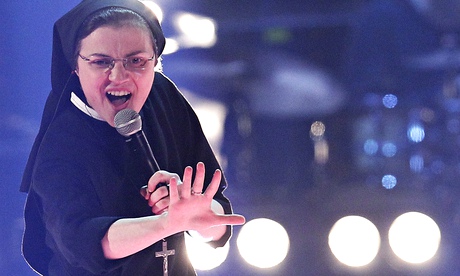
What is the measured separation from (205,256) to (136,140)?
1.12 metres

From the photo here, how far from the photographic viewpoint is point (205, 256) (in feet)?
8.16

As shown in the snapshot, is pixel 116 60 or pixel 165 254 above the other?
pixel 116 60

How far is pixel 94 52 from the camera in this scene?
157 cm

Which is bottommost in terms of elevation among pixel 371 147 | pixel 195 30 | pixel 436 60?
pixel 371 147

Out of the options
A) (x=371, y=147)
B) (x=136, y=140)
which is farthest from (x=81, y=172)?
(x=371, y=147)

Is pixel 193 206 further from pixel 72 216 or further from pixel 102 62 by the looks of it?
pixel 102 62

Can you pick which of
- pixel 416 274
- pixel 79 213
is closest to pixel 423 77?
pixel 416 274

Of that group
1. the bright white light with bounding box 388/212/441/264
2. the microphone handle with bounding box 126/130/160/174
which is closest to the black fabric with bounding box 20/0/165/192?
the microphone handle with bounding box 126/130/160/174

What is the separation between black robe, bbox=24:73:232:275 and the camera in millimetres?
1369

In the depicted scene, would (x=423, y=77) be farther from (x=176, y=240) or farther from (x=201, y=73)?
(x=176, y=240)

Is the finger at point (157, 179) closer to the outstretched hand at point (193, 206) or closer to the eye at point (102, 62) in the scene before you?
the outstretched hand at point (193, 206)

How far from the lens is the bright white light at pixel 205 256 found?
2447 mm

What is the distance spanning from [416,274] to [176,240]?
1.48 meters

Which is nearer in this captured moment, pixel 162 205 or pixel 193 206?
pixel 193 206
